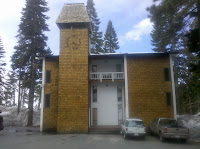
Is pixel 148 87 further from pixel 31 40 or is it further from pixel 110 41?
pixel 110 41

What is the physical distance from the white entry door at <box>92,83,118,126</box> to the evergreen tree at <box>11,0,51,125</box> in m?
10.9

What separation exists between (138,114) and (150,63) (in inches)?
219

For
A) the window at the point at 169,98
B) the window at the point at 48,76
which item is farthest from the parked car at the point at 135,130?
the window at the point at 48,76

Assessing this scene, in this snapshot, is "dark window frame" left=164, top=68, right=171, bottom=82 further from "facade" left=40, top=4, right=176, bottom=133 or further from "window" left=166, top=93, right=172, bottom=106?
"window" left=166, top=93, right=172, bottom=106

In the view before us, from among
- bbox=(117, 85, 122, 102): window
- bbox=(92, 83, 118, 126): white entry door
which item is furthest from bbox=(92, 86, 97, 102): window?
bbox=(117, 85, 122, 102): window

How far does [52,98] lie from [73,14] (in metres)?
9.74

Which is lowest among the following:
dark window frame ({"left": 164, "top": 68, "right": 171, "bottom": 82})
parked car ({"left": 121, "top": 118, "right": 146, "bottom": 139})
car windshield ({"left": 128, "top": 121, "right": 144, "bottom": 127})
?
parked car ({"left": 121, "top": 118, "right": 146, "bottom": 139})

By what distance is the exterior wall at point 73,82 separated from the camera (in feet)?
60.5

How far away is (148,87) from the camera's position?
63.0ft

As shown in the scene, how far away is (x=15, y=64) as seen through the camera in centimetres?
2884

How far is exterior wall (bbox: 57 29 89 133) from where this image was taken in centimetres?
1844

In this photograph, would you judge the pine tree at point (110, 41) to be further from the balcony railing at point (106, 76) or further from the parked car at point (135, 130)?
the parked car at point (135, 130)

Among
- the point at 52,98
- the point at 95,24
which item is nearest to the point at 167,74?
the point at 52,98

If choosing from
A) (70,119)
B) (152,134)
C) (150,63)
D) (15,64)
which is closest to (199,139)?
(152,134)
